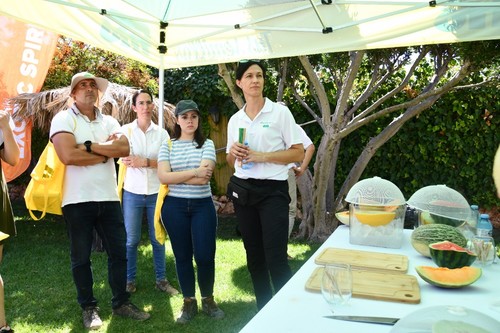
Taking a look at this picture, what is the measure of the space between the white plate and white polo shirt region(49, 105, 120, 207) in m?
2.98

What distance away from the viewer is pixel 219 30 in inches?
191

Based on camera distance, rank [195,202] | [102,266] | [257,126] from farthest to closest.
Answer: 1. [102,266]
2. [195,202]
3. [257,126]

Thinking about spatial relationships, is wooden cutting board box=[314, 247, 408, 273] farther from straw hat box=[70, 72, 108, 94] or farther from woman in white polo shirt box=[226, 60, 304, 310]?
straw hat box=[70, 72, 108, 94]

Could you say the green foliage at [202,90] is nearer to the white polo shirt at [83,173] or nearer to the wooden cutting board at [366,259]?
the white polo shirt at [83,173]

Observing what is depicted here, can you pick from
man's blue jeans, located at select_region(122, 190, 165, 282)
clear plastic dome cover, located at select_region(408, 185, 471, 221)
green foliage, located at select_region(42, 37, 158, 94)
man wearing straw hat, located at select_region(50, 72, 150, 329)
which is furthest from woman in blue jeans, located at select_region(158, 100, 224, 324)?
green foliage, located at select_region(42, 37, 158, 94)

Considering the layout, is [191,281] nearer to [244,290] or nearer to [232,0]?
[244,290]

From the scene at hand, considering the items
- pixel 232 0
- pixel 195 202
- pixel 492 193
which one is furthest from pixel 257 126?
pixel 492 193

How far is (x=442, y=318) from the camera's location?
3.45 feet

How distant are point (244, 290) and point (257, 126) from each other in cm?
211

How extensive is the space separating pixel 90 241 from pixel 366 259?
7.42ft

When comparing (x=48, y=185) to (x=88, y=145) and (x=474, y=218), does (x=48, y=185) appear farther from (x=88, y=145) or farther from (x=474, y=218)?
(x=474, y=218)

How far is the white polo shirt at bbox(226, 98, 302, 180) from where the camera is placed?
11.1 ft

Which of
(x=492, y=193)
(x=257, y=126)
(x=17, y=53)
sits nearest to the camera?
(x=257, y=126)

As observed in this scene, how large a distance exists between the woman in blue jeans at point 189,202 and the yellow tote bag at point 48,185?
0.74 meters
